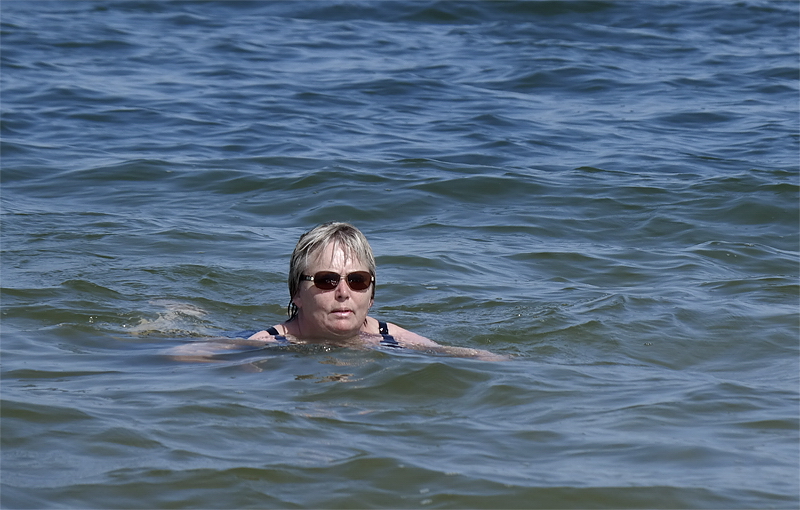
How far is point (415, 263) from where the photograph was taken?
8359mm

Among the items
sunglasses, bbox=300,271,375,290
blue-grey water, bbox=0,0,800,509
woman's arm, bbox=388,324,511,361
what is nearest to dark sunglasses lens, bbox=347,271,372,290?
sunglasses, bbox=300,271,375,290

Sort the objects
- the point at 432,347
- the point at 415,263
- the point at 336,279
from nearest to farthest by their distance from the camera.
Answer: the point at 336,279 < the point at 432,347 < the point at 415,263

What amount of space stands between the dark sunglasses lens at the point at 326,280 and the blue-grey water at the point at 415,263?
0.41 m

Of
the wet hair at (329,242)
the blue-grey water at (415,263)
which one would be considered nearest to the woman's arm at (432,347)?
the blue-grey water at (415,263)

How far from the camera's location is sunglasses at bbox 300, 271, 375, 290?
587 centimetres

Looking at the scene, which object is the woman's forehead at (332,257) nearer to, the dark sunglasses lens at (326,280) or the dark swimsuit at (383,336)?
the dark sunglasses lens at (326,280)

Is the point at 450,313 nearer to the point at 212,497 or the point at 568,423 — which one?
the point at 568,423

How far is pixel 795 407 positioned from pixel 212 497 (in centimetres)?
286

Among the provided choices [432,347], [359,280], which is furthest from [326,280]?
[432,347]

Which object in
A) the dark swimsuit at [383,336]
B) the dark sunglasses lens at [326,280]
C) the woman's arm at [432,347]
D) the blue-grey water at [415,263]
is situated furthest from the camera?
the dark swimsuit at [383,336]

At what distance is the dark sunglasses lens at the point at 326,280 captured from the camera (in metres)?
5.87

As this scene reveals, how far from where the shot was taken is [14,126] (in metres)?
13.2

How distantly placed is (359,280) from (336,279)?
0.13 metres

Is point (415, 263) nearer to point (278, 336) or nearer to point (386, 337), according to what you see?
point (386, 337)
